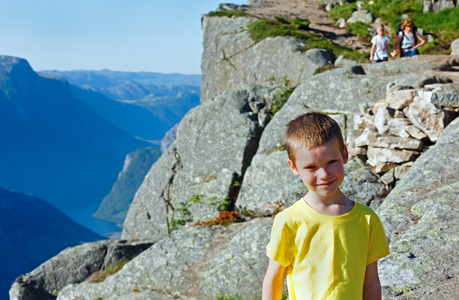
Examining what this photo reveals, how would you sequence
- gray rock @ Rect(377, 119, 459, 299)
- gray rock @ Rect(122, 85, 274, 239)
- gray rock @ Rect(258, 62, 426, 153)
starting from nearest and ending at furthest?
gray rock @ Rect(377, 119, 459, 299) → gray rock @ Rect(258, 62, 426, 153) → gray rock @ Rect(122, 85, 274, 239)

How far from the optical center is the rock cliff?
225 inches

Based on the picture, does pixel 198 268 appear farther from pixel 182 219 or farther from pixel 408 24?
pixel 408 24

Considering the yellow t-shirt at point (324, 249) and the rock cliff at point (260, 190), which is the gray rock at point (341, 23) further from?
the yellow t-shirt at point (324, 249)

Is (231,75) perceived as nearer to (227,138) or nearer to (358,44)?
(358,44)

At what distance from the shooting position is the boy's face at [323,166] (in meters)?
2.97

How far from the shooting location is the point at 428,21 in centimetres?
2789

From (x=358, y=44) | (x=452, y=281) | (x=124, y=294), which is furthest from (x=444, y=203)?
(x=358, y=44)

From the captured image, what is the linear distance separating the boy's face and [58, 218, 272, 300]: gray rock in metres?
6.10

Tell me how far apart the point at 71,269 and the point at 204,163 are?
7.71 metres

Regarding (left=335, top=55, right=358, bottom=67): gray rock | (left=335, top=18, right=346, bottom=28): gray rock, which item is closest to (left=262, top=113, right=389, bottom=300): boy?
(left=335, top=55, right=358, bottom=67): gray rock

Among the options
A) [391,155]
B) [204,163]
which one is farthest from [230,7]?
[391,155]

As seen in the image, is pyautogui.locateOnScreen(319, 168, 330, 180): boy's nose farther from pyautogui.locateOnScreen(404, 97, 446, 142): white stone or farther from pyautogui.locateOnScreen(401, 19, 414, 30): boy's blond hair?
pyautogui.locateOnScreen(401, 19, 414, 30): boy's blond hair

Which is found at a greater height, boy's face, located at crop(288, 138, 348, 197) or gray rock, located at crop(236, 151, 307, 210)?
boy's face, located at crop(288, 138, 348, 197)

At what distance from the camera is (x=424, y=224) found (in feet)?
19.2
